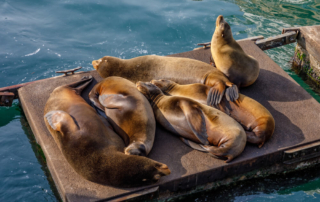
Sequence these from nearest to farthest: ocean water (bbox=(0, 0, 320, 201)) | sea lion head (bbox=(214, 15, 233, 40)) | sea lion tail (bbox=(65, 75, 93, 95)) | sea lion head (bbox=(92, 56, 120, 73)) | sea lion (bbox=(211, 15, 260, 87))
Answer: sea lion tail (bbox=(65, 75, 93, 95)) → sea lion (bbox=(211, 15, 260, 87)) → sea lion head (bbox=(92, 56, 120, 73)) → sea lion head (bbox=(214, 15, 233, 40)) → ocean water (bbox=(0, 0, 320, 201))

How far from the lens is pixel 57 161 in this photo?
4402 mm

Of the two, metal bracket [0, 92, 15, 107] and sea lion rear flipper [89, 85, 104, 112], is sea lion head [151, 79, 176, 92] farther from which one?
metal bracket [0, 92, 15, 107]

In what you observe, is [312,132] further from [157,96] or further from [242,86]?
[157,96]

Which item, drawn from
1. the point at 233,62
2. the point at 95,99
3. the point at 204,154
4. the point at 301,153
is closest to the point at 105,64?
the point at 95,99

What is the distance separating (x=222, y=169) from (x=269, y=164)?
31.0 inches

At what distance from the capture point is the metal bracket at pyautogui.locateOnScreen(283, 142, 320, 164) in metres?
4.66

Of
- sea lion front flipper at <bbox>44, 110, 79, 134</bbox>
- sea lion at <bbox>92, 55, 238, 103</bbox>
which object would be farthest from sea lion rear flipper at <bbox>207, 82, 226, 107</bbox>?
sea lion front flipper at <bbox>44, 110, 79, 134</bbox>

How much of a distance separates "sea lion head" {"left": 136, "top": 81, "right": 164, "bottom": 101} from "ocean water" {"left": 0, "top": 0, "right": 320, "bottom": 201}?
1874 millimetres

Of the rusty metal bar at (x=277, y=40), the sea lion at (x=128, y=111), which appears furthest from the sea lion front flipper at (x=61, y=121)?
the rusty metal bar at (x=277, y=40)

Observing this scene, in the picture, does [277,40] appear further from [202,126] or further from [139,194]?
[139,194]

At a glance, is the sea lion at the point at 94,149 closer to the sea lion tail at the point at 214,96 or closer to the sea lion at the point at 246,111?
the sea lion at the point at 246,111

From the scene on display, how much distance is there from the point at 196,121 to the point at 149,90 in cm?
99

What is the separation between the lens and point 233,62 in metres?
5.71

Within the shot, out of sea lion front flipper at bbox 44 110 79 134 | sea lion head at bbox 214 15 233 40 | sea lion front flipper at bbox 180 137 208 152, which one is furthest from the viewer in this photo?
sea lion head at bbox 214 15 233 40
